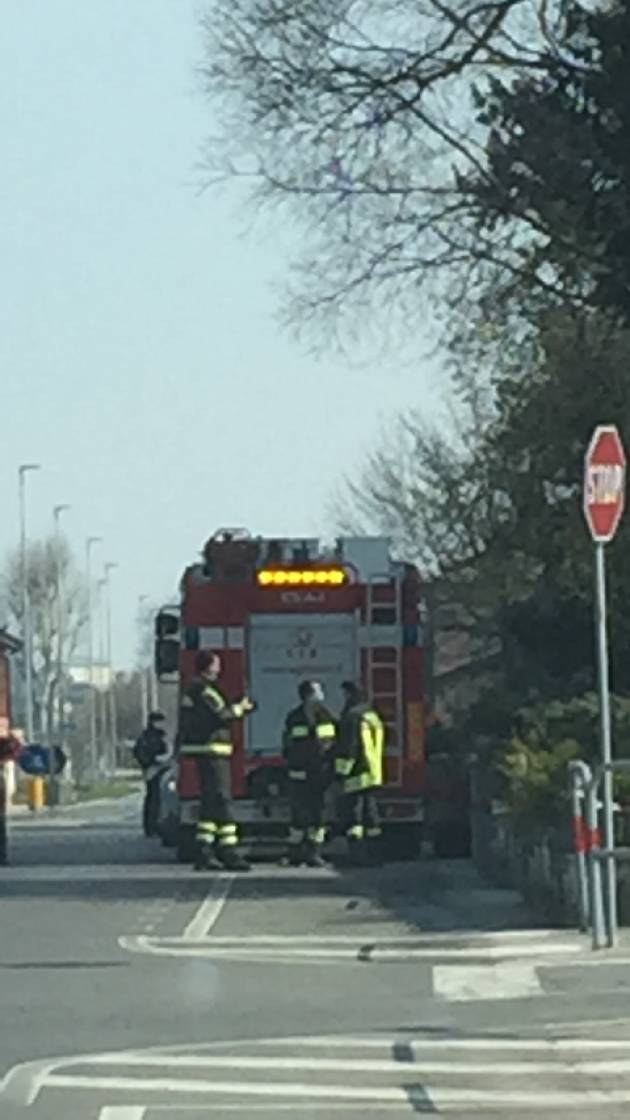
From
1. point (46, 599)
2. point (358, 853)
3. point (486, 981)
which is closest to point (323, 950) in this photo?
point (486, 981)

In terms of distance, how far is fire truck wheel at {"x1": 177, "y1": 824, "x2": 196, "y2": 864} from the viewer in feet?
97.6

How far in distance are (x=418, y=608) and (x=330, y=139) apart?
5078 mm

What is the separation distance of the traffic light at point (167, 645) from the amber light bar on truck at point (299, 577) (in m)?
1.04

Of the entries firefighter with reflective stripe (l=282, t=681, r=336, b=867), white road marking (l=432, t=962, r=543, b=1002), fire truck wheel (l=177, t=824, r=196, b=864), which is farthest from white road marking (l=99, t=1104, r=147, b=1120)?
fire truck wheel (l=177, t=824, r=196, b=864)

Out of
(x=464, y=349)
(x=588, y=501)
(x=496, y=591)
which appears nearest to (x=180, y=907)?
(x=588, y=501)

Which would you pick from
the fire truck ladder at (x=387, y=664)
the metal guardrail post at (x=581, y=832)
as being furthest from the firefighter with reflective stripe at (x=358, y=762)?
the metal guardrail post at (x=581, y=832)

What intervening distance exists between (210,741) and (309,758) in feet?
6.68

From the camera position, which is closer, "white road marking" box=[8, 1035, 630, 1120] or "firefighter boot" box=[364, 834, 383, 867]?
"white road marking" box=[8, 1035, 630, 1120]

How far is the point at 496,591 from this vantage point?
3856cm

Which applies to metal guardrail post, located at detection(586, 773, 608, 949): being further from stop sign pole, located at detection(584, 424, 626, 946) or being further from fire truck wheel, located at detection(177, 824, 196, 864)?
fire truck wheel, located at detection(177, 824, 196, 864)

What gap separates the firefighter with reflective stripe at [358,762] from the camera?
27.7m

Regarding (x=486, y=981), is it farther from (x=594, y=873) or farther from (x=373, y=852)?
(x=373, y=852)

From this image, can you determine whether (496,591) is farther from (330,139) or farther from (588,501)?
(588,501)

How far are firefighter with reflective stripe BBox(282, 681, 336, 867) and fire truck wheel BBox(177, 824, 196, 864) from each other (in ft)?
5.65
